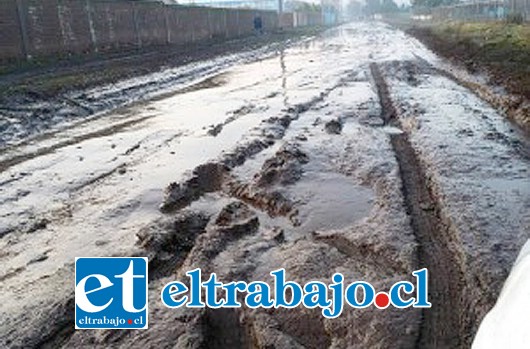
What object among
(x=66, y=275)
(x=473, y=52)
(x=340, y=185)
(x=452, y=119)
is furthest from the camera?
(x=473, y=52)

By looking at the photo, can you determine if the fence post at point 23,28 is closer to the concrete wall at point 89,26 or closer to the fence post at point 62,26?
the concrete wall at point 89,26

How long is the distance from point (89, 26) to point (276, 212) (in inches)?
800

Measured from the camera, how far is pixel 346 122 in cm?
912

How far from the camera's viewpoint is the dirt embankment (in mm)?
9773

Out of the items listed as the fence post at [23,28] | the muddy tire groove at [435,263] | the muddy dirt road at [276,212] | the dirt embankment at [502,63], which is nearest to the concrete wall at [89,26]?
the fence post at [23,28]

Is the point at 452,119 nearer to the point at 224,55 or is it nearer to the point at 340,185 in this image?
the point at 340,185

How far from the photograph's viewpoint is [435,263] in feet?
13.5

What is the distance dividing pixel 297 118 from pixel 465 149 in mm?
3286

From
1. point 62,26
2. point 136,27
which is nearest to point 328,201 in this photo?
point 62,26

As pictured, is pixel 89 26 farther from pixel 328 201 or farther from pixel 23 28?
pixel 328 201

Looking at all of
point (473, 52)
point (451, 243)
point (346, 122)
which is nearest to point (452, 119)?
point (346, 122)

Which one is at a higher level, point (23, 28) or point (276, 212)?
point (23, 28)

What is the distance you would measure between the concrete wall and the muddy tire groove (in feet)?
51.0

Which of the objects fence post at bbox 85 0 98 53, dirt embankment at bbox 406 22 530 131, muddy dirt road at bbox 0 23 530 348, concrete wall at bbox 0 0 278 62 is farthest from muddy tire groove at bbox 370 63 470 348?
fence post at bbox 85 0 98 53
